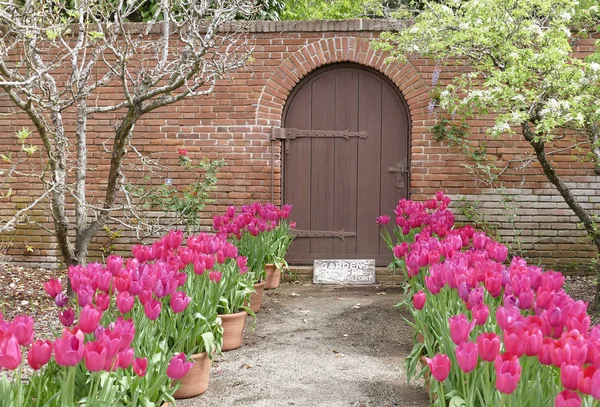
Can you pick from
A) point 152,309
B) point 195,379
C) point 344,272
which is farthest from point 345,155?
point 152,309

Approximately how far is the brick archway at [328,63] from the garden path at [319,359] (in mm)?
2261

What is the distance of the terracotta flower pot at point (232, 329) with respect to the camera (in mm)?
4946

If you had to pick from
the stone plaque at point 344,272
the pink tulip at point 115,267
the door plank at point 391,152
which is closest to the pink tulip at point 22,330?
the pink tulip at point 115,267

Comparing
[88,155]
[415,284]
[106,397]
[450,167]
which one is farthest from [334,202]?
[106,397]

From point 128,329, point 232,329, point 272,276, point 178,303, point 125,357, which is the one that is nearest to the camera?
point 125,357

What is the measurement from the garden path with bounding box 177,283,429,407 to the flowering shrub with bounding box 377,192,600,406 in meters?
0.46

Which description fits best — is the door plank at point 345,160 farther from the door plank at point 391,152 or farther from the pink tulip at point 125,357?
the pink tulip at point 125,357

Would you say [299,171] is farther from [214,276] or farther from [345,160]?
[214,276]

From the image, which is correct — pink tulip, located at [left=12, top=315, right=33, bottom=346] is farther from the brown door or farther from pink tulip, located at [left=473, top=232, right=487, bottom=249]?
the brown door

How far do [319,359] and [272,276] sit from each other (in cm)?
266

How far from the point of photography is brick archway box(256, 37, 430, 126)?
26.8 ft

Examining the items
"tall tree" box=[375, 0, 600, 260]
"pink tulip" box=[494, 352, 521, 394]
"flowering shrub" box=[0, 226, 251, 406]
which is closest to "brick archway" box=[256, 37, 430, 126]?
"tall tree" box=[375, 0, 600, 260]

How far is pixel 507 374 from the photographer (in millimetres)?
1969

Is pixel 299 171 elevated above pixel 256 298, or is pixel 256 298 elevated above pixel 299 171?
pixel 299 171
